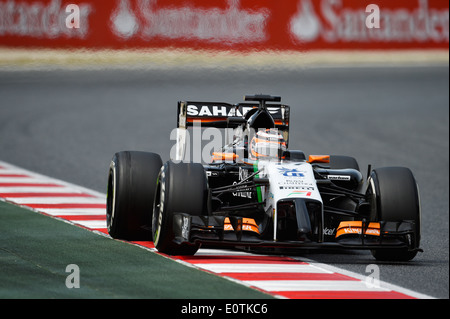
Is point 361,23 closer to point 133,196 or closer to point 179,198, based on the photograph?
point 133,196

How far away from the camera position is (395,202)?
28.3 feet

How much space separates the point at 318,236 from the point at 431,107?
1559 centimetres

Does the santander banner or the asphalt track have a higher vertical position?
the santander banner

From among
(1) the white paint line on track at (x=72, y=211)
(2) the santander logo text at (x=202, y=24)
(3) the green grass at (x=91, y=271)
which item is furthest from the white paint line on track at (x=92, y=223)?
(2) the santander logo text at (x=202, y=24)

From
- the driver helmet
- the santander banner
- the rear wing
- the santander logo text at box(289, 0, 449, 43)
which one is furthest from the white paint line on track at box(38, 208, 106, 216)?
the santander logo text at box(289, 0, 449, 43)

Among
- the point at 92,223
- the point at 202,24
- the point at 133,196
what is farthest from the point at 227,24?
the point at 133,196

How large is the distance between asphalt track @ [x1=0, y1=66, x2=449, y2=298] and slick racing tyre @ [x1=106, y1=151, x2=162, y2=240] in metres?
1.64

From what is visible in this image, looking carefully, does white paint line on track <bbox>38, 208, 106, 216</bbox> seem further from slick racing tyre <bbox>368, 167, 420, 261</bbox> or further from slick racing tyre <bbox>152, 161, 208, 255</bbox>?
slick racing tyre <bbox>368, 167, 420, 261</bbox>

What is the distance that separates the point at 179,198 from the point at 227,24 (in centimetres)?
729

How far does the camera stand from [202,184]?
27.7 ft

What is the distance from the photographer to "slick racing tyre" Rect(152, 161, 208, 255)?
838cm

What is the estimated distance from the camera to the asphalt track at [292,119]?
1366 cm
